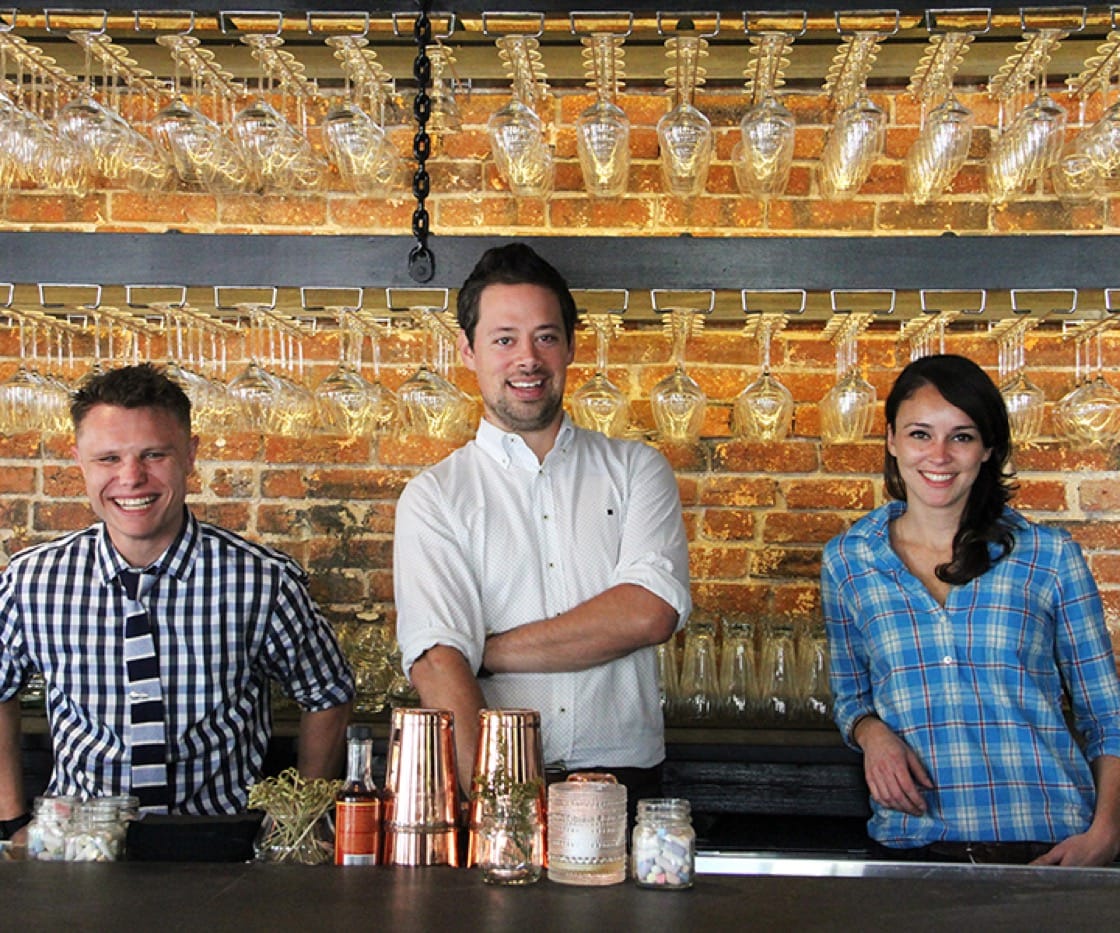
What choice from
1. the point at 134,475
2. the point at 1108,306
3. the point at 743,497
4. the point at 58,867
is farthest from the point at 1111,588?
the point at 58,867

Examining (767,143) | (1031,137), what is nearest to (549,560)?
(767,143)

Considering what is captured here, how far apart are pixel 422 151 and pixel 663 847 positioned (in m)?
1.23

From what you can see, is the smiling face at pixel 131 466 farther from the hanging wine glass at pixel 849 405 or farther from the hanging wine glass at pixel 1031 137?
the hanging wine glass at pixel 1031 137

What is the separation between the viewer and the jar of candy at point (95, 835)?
1835 mm

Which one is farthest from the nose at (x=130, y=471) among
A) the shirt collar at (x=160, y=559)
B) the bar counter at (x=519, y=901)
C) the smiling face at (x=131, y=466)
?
the bar counter at (x=519, y=901)

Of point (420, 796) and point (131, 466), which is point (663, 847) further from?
point (131, 466)

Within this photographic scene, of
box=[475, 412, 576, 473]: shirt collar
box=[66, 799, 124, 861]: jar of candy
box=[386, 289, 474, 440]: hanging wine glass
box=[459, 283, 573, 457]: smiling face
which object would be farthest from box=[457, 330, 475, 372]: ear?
box=[66, 799, 124, 861]: jar of candy

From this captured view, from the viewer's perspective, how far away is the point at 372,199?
3617 millimetres

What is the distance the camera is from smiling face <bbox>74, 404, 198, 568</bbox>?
8.07 ft

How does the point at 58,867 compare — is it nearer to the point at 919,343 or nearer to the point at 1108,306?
the point at 1108,306

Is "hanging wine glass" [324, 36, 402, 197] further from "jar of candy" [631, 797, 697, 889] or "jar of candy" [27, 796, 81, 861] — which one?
"jar of candy" [631, 797, 697, 889]

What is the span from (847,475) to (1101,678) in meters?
1.23

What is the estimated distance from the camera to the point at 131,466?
2451mm

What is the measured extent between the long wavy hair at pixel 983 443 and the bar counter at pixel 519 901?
729mm
